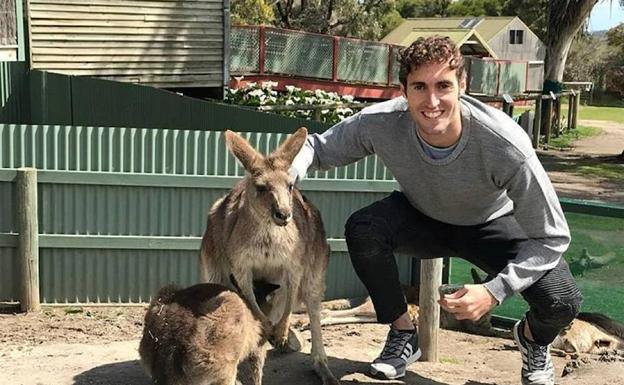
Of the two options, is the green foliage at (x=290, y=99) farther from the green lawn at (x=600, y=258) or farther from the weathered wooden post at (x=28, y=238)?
the green lawn at (x=600, y=258)

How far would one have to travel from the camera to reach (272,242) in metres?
3.78

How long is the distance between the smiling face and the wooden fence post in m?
1.21


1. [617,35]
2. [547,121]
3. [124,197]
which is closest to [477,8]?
[617,35]

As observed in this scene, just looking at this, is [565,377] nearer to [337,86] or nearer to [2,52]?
[2,52]

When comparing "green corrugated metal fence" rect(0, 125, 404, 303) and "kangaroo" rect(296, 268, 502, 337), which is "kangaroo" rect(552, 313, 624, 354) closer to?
"kangaroo" rect(296, 268, 502, 337)

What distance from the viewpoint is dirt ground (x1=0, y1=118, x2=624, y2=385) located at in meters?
4.32

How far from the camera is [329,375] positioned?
4.22 m

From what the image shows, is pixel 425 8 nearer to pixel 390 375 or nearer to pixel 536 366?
pixel 390 375

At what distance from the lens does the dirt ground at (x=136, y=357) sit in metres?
4.32

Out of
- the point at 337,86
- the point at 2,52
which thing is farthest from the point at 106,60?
the point at 337,86

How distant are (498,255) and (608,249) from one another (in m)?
1.85

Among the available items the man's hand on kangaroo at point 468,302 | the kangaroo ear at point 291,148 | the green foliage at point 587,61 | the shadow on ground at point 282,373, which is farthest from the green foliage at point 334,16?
the man's hand on kangaroo at point 468,302

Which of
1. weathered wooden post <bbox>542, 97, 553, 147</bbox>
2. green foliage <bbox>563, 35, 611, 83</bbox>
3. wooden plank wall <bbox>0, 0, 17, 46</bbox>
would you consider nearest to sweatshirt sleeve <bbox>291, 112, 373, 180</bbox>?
wooden plank wall <bbox>0, 0, 17, 46</bbox>

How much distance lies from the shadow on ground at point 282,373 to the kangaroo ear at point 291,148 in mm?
1142
